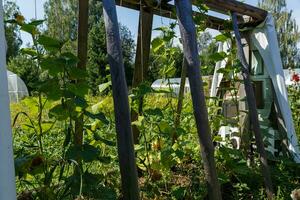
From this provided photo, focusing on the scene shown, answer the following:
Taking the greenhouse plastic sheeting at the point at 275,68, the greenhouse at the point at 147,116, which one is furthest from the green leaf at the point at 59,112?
the greenhouse plastic sheeting at the point at 275,68

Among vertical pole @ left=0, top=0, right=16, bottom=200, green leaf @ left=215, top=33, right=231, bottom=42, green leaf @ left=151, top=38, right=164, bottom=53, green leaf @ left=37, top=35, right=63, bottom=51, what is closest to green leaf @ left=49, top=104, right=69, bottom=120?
green leaf @ left=37, top=35, right=63, bottom=51

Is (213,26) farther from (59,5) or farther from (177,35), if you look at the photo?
(59,5)

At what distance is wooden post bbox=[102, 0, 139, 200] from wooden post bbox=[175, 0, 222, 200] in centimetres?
60

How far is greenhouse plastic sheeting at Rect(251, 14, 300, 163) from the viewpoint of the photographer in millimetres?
3879

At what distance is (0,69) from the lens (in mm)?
886

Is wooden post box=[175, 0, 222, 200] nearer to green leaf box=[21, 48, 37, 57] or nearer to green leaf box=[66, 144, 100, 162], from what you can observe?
green leaf box=[66, 144, 100, 162]

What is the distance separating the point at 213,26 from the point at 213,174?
2.11 m

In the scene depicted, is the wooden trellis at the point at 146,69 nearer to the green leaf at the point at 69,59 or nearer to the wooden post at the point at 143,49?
the wooden post at the point at 143,49

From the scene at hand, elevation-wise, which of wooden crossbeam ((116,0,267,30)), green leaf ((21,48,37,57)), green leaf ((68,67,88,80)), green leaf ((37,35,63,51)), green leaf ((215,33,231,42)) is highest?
wooden crossbeam ((116,0,267,30))

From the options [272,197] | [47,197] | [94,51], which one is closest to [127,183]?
[47,197]

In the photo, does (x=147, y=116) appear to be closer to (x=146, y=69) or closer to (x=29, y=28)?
(x=146, y=69)

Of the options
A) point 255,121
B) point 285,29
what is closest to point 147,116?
point 255,121

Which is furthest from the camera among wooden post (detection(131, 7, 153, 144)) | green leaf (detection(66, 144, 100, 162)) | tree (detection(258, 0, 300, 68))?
tree (detection(258, 0, 300, 68))

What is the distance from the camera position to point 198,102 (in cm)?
230
